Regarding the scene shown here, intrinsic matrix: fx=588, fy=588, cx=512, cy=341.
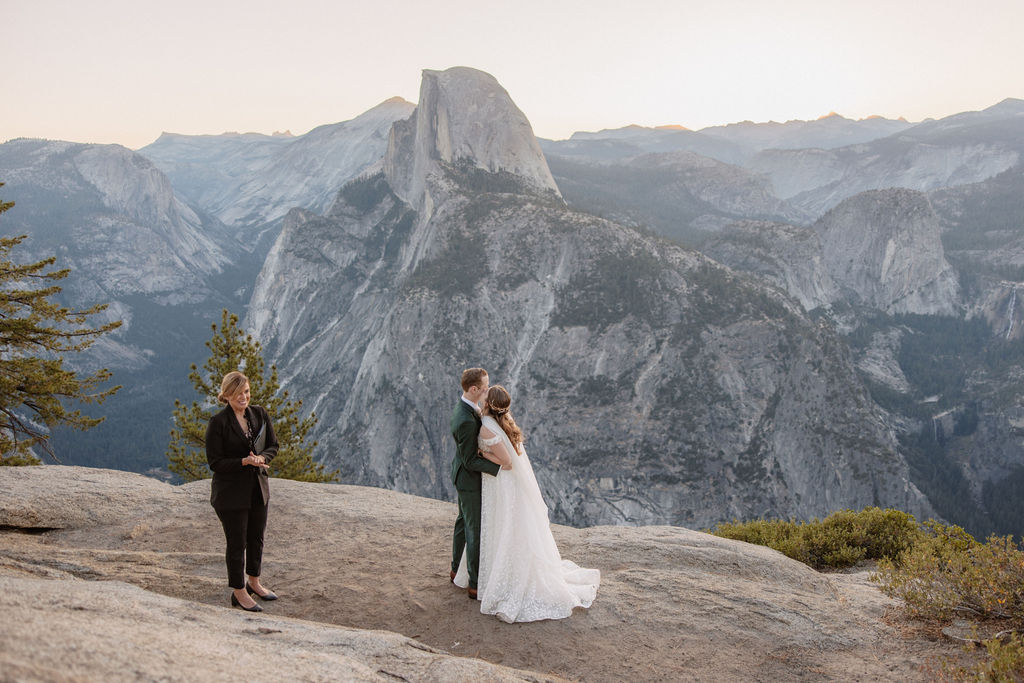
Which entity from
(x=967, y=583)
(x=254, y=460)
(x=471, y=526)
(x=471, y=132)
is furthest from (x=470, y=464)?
(x=471, y=132)

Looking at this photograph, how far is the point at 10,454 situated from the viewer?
17.7 meters

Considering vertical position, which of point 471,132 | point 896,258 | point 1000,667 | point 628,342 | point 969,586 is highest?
point 471,132

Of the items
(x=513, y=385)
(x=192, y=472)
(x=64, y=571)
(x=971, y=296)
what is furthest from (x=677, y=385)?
(x=971, y=296)

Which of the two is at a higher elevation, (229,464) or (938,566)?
(229,464)

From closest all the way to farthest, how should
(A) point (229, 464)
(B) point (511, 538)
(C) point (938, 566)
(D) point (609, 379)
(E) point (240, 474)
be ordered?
(A) point (229, 464)
(E) point (240, 474)
(B) point (511, 538)
(C) point (938, 566)
(D) point (609, 379)

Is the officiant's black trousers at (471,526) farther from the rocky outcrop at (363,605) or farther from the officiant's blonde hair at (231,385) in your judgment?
the officiant's blonde hair at (231,385)

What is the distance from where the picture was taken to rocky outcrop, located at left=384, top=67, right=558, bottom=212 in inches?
4537

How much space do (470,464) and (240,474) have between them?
2870mm

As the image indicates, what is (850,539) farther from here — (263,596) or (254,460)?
(254,460)

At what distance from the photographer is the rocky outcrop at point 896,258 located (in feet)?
472

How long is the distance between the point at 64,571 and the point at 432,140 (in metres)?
121

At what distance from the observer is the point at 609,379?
7838 centimetres

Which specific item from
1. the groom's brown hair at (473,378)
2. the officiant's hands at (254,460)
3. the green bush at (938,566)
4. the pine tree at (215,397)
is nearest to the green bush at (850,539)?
the green bush at (938,566)

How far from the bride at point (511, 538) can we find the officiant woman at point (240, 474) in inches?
112
